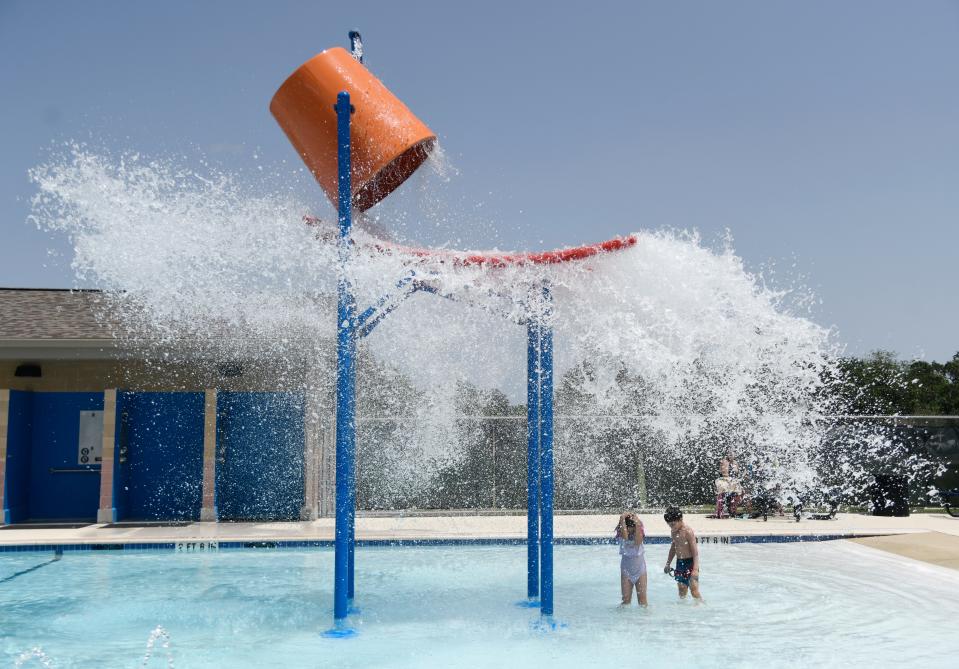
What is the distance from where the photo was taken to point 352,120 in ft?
22.4

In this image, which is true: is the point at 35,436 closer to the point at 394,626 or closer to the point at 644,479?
the point at 394,626

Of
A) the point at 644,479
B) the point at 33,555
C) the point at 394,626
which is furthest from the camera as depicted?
the point at 644,479

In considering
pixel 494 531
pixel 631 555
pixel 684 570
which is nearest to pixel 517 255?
pixel 631 555

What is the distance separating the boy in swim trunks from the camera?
312 inches

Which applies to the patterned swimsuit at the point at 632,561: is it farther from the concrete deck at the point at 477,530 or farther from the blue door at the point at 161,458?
the blue door at the point at 161,458

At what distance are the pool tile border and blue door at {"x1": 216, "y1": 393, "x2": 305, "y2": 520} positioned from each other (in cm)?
247

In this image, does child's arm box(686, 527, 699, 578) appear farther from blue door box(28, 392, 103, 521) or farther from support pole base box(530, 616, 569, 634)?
blue door box(28, 392, 103, 521)

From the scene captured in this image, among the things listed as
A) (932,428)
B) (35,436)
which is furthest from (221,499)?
(932,428)

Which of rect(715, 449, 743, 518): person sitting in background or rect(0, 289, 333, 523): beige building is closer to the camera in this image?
rect(0, 289, 333, 523): beige building

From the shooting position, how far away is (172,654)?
6.46 meters

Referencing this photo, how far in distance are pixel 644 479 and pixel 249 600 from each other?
9.02 metres

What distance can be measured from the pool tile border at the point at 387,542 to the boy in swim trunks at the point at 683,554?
11.9 ft

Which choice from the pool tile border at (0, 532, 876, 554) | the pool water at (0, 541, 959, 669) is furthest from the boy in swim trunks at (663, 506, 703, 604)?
the pool tile border at (0, 532, 876, 554)

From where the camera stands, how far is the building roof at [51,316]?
13383 mm
